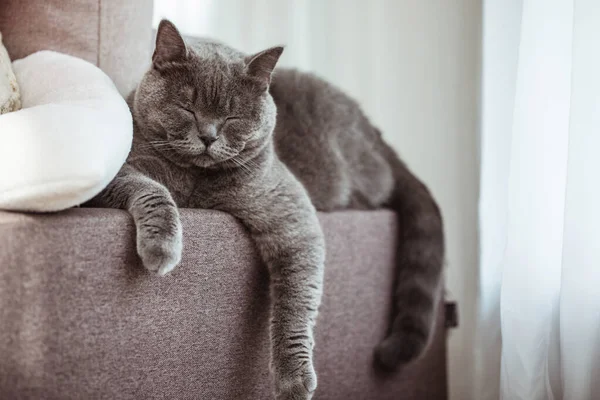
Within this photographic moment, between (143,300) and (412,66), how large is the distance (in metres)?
1.60

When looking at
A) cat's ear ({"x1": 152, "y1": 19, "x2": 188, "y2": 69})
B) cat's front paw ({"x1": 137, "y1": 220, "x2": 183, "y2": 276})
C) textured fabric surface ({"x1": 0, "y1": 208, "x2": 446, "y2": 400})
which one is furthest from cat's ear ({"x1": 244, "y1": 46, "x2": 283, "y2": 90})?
cat's front paw ({"x1": 137, "y1": 220, "x2": 183, "y2": 276})

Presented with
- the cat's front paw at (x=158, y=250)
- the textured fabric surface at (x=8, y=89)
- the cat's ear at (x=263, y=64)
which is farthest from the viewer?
the cat's ear at (x=263, y=64)

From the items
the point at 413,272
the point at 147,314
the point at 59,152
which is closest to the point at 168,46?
the point at 59,152

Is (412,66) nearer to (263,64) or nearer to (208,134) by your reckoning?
(263,64)

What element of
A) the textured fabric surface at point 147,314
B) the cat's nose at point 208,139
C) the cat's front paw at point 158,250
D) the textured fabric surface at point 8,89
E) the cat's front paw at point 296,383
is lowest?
the cat's front paw at point 296,383

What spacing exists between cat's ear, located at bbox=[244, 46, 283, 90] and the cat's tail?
68 centimetres

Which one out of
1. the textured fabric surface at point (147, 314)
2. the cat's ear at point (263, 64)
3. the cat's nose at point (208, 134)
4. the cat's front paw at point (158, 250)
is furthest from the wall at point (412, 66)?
the cat's front paw at point (158, 250)

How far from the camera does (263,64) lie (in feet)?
4.29

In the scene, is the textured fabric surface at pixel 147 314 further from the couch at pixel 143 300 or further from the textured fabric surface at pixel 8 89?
the textured fabric surface at pixel 8 89

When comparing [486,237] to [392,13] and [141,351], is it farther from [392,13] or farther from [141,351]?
[141,351]

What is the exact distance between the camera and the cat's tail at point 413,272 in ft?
5.25

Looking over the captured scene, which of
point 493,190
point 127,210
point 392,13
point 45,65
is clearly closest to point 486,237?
A: point 493,190

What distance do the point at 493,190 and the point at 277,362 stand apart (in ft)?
2.99

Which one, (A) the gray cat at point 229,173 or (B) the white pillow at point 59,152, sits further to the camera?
(A) the gray cat at point 229,173
